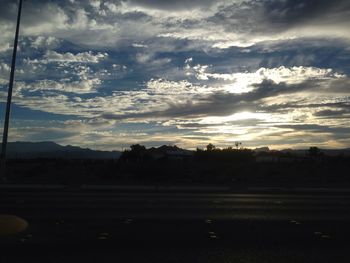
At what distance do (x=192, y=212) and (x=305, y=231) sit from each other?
12.1ft

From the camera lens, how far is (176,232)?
32.5 ft

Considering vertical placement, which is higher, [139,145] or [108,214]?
[139,145]

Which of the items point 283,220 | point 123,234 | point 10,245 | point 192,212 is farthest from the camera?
point 192,212

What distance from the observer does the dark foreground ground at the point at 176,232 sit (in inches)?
307

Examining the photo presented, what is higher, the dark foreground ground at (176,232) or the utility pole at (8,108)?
the utility pole at (8,108)

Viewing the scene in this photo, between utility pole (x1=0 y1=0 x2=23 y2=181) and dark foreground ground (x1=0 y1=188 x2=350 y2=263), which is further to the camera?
utility pole (x1=0 y1=0 x2=23 y2=181)

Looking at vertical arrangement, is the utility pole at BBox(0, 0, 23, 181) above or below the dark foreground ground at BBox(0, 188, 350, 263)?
above

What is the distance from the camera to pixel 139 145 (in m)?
81.4

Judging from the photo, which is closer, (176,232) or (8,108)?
(176,232)

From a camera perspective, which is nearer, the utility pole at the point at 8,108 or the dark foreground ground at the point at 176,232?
the dark foreground ground at the point at 176,232

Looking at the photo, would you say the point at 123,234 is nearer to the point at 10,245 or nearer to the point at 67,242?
the point at 67,242

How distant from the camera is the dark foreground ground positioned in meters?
7.79

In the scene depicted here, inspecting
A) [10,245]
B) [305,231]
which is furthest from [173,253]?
[305,231]

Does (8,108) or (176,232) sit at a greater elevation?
(8,108)
